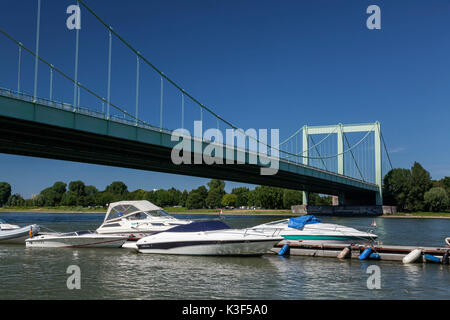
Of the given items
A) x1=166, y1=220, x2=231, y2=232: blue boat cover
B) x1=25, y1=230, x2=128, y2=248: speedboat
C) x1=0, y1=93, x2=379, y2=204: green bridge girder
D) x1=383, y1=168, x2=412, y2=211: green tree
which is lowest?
x1=25, y1=230, x2=128, y2=248: speedboat

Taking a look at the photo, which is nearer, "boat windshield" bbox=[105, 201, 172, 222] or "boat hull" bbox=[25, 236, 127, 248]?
"boat hull" bbox=[25, 236, 127, 248]

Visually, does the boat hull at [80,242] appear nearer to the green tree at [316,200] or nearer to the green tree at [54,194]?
the green tree at [316,200]

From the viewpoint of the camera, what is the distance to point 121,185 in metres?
184

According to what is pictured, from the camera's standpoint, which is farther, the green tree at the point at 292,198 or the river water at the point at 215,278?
the green tree at the point at 292,198

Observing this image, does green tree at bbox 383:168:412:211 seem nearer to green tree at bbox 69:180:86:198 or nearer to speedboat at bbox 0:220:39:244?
speedboat at bbox 0:220:39:244

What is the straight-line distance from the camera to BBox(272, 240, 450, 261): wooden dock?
1853 cm

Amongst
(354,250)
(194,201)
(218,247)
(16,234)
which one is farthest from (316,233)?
(194,201)

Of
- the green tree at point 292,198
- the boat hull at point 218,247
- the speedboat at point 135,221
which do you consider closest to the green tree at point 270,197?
the green tree at point 292,198

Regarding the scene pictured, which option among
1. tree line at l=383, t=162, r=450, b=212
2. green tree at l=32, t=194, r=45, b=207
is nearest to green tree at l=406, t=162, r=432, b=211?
tree line at l=383, t=162, r=450, b=212

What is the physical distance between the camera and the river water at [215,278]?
12273 millimetres

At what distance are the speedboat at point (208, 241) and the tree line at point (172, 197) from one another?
96194mm

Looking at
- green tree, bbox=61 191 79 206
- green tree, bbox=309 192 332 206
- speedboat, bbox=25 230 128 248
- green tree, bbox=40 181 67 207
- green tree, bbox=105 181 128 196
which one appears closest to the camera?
speedboat, bbox=25 230 128 248

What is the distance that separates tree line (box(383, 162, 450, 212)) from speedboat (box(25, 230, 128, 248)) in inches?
3263
